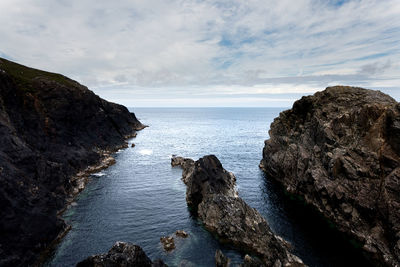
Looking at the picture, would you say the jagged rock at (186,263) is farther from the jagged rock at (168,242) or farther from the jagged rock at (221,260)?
the jagged rock at (168,242)

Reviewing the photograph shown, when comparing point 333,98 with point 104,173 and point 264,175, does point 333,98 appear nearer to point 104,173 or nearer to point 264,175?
point 264,175

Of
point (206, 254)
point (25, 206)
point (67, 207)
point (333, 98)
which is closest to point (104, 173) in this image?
point (67, 207)

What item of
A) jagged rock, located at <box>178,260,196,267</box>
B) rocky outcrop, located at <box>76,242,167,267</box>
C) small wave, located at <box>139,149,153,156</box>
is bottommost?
jagged rock, located at <box>178,260,196,267</box>

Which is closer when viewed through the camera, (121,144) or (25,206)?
(25,206)

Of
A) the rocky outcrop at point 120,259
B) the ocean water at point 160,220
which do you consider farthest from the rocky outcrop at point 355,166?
the rocky outcrop at point 120,259

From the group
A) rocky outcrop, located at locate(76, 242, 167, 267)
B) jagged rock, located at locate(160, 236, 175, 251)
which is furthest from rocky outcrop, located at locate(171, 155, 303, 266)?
rocky outcrop, located at locate(76, 242, 167, 267)

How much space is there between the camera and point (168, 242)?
119 feet

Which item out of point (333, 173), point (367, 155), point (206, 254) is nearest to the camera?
point (206, 254)

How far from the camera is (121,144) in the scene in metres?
111

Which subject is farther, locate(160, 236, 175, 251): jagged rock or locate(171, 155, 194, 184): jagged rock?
locate(171, 155, 194, 184): jagged rock

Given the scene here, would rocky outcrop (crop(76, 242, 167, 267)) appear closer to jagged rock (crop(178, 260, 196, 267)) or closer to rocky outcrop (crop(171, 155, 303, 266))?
jagged rock (crop(178, 260, 196, 267))

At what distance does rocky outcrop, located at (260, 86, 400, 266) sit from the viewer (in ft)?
117

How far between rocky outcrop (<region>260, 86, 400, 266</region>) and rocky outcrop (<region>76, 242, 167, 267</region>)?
32.7 m

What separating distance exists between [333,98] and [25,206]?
6292cm
